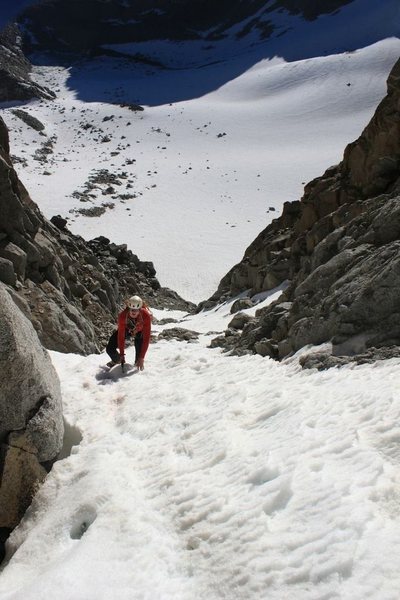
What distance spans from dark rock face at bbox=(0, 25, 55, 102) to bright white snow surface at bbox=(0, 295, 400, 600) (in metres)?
127

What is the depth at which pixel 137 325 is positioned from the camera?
1071cm

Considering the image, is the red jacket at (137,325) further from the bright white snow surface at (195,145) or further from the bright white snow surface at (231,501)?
the bright white snow surface at (195,145)

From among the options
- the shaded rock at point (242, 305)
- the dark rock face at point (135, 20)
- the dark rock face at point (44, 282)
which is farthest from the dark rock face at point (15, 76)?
the shaded rock at point (242, 305)

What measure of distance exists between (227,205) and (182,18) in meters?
151

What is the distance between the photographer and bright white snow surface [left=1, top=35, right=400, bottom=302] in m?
53.5

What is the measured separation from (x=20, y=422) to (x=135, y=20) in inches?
8239

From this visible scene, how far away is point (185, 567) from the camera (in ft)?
13.9

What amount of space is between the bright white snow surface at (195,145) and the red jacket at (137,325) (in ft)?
94.7

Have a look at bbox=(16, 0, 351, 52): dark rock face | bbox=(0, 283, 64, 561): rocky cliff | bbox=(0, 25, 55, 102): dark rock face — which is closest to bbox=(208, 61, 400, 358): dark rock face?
bbox=(0, 283, 64, 561): rocky cliff

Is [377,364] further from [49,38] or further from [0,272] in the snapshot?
[49,38]

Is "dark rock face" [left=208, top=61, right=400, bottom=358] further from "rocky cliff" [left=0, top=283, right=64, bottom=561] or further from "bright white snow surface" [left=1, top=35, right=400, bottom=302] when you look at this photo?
"bright white snow surface" [left=1, top=35, right=400, bottom=302]

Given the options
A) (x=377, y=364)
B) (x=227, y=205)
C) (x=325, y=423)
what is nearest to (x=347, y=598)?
(x=325, y=423)

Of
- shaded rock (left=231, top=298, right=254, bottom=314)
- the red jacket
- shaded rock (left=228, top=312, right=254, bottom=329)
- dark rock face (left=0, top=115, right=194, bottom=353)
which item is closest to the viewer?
the red jacket

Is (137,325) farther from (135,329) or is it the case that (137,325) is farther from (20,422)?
(20,422)
